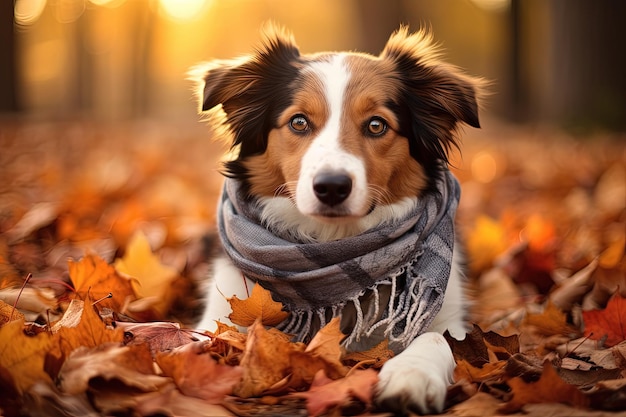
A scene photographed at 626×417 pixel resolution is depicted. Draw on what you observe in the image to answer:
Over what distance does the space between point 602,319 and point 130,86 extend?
2708cm

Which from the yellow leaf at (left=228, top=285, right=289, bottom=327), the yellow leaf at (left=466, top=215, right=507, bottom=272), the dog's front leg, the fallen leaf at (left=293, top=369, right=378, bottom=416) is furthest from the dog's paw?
the yellow leaf at (left=466, top=215, right=507, bottom=272)

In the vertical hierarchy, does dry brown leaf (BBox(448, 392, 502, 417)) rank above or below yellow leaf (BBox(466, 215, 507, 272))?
above

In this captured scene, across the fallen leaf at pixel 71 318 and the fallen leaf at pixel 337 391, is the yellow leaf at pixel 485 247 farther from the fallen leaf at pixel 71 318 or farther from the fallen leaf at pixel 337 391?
the fallen leaf at pixel 71 318

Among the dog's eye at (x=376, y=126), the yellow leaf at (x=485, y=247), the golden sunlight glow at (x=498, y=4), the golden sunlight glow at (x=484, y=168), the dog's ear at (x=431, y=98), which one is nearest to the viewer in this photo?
the dog's eye at (x=376, y=126)

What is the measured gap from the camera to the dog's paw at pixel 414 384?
2.16 metres

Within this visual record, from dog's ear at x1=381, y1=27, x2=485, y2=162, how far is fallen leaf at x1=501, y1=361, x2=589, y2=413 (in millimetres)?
1533

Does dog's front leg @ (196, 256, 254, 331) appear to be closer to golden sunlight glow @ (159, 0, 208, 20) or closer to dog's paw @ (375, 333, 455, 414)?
dog's paw @ (375, 333, 455, 414)

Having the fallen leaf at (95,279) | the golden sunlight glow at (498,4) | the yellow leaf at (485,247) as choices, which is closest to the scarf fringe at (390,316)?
the fallen leaf at (95,279)

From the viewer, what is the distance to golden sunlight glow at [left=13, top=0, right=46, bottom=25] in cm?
1441

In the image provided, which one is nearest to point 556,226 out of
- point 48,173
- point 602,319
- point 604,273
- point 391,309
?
point 604,273

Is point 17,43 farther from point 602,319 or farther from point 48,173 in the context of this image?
point 602,319

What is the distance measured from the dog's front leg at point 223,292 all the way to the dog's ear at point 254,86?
2.14ft

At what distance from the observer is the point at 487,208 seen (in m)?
6.64

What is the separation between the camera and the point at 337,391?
86.3 inches
